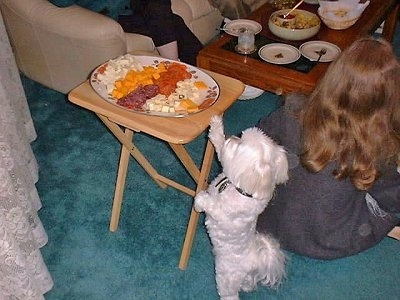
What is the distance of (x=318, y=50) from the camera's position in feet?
7.77

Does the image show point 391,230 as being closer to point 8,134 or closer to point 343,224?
point 343,224

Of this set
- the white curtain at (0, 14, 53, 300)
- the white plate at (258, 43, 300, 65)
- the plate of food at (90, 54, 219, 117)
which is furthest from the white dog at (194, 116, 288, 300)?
the white plate at (258, 43, 300, 65)

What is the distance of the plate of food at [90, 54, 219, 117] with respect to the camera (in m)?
1.67

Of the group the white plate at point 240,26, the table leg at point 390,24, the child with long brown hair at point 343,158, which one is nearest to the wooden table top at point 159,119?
the child with long brown hair at point 343,158

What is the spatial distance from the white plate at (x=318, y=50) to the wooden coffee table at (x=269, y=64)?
40 millimetres

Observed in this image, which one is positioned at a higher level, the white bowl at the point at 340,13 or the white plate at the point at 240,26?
the white bowl at the point at 340,13

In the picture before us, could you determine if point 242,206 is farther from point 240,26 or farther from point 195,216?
point 240,26

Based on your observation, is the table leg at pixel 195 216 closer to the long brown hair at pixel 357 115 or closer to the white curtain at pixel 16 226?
the long brown hair at pixel 357 115

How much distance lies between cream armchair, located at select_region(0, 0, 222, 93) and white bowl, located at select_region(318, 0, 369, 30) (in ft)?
Result: 2.41

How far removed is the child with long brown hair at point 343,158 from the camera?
1509 mm

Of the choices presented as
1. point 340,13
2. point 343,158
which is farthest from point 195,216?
point 340,13

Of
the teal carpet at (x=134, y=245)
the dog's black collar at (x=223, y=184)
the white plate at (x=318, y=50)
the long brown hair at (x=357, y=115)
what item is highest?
the long brown hair at (x=357, y=115)

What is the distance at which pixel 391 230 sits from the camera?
1993mm

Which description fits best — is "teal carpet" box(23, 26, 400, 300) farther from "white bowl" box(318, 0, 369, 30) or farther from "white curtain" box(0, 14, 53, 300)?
"white bowl" box(318, 0, 369, 30)
